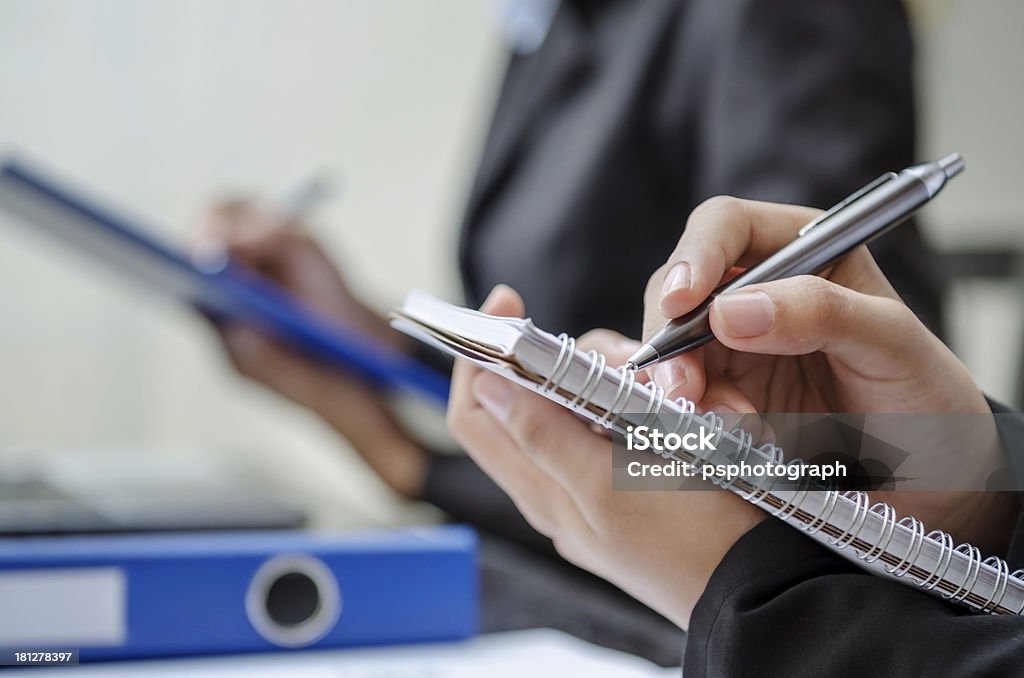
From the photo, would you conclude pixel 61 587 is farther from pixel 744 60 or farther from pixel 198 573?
pixel 744 60

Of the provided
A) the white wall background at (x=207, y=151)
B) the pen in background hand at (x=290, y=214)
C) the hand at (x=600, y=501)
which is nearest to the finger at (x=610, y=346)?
the hand at (x=600, y=501)

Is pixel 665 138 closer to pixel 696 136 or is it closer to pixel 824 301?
pixel 696 136

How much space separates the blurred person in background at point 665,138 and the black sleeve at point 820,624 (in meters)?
0.05

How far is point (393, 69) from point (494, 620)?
0.71m

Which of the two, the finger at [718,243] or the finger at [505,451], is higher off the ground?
the finger at [718,243]

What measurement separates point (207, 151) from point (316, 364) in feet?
1.96

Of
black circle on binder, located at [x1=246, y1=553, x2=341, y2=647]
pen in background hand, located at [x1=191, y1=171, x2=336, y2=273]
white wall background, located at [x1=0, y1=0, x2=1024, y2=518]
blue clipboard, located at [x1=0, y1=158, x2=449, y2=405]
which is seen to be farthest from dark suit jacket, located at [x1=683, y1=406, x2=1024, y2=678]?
white wall background, located at [x1=0, y1=0, x2=1024, y2=518]

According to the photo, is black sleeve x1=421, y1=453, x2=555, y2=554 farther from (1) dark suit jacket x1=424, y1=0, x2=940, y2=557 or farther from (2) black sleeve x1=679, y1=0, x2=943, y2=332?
(2) black sleeve x1=679, y1=0, x2=943, y2=332

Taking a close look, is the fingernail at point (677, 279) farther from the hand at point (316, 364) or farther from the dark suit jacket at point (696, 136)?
the hand at point (316, 364)

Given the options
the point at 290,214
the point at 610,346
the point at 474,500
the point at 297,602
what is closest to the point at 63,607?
the point at 297,602

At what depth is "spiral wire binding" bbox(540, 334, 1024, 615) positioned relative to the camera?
12 centimetres

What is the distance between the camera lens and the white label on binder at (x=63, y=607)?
224 millimetres

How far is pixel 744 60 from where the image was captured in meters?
0.22

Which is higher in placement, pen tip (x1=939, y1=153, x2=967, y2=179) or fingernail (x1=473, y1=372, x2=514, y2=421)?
pen tip (x1=939, y1=153, x2=967, y2=179)
